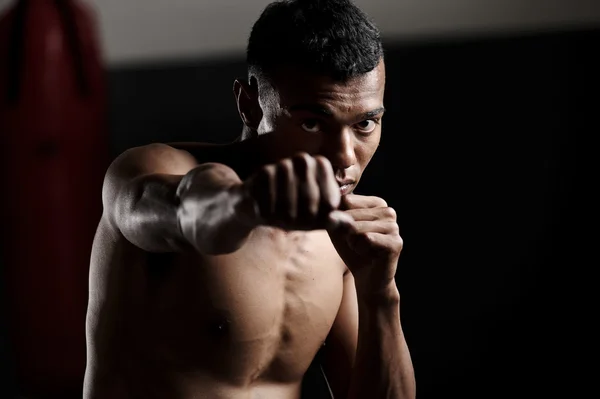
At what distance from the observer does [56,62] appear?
252 centimetres

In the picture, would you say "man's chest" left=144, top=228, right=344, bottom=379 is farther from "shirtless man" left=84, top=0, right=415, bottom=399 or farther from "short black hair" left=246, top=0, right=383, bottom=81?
"short black hair" left=246, top=0, right=383, bottom=81

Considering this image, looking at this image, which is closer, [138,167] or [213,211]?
[213,211]

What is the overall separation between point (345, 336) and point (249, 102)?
394 millimetres

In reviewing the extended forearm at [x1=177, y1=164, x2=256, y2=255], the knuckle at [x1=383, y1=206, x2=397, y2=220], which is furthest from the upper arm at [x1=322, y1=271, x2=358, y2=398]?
the extended forearm at [x1=177, y1=164, x2=256, y2=255]

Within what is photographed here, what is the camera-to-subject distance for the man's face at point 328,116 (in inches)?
38.2

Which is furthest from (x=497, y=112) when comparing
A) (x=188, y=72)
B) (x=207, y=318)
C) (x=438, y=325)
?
(x=207, y=318)

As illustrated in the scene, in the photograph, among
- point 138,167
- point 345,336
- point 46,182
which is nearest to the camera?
point 138,167

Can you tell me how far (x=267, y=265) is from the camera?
42.8 inches

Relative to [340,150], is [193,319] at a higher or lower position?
lower

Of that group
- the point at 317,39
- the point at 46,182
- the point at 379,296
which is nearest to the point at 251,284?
the point at 379,296

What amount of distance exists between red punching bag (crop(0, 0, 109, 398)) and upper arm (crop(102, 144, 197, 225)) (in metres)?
1.61

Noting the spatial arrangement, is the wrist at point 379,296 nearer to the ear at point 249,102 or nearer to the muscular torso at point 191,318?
the muscular torso at point 191,318

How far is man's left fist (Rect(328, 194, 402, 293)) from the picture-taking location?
37.1 inches

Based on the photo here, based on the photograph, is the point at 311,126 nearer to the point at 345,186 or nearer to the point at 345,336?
the point at 345,186
